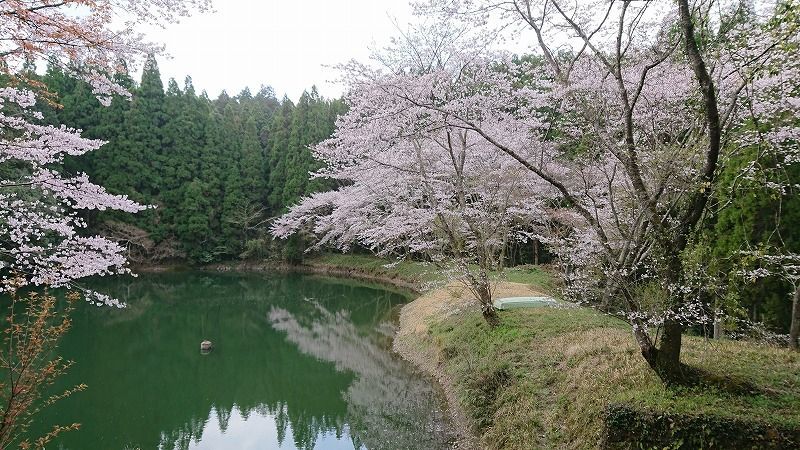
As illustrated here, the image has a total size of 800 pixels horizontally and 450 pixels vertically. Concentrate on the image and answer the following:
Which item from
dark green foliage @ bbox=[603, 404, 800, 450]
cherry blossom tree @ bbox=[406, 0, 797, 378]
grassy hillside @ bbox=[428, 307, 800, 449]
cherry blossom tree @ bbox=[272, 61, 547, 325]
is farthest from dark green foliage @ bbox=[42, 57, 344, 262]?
dark green foliage @ bbox=[603, 404, 800, 450]

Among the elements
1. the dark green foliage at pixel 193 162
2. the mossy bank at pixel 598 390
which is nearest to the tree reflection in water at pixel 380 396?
the mossy bank at pixel 598 390

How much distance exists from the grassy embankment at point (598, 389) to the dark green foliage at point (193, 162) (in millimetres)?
22834

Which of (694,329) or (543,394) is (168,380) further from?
(694,329)

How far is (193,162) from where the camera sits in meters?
31.7

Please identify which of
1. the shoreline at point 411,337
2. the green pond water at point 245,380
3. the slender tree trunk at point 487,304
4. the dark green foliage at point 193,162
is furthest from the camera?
the dark green foliage at point 193,162

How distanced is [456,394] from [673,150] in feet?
15.8

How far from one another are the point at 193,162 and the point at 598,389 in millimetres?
31236

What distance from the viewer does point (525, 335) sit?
7.93 metres

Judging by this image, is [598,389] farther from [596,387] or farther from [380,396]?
[380,396]

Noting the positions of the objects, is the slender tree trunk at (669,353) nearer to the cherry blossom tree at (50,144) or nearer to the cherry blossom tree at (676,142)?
the cherry blossom tree at (676,142)

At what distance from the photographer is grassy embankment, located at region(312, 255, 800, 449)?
13.4 feet

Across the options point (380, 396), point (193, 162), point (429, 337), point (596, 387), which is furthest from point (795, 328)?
point (193, 162)

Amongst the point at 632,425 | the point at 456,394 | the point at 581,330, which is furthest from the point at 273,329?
the point at 632,425

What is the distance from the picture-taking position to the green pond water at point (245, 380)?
7836mm
